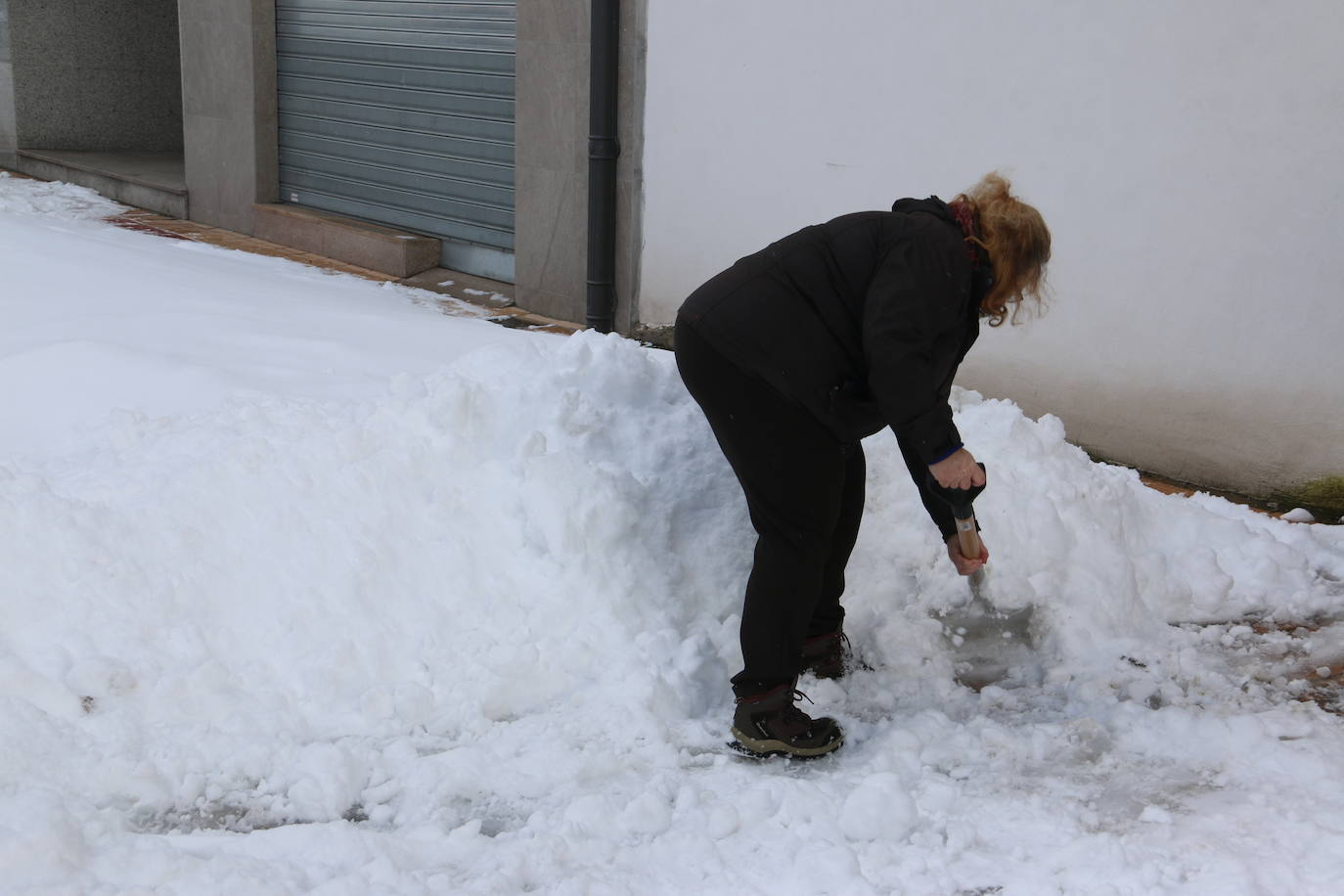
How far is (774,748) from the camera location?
2861 mm

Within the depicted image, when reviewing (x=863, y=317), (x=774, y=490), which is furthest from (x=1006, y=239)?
(x=774, y=490)

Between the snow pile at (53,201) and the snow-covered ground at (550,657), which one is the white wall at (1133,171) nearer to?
the snow-covered ground at (550,657)

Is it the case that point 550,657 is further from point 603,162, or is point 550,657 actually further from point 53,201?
point 53,201

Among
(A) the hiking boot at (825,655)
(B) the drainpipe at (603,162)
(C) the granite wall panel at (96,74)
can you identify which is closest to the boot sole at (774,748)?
(A) the hiking boot at (825,655)

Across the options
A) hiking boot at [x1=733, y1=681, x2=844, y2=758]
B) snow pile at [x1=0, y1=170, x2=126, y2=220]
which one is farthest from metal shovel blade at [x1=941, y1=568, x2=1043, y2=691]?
snow pile at [x1=0, y1=170, x2=126, y2=220]

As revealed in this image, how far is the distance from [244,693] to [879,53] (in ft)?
13.3

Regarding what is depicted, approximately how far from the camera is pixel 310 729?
A: 283cm

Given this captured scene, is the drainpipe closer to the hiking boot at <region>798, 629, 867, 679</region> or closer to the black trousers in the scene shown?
the hiking boot at <region>798, 629, 867, 679</region>

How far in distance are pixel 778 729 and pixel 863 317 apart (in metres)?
0.95

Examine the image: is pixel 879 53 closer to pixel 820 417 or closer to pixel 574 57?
pixel 574 57

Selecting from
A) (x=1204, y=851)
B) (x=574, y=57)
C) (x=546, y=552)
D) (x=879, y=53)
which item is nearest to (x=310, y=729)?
(x=546, y=552)

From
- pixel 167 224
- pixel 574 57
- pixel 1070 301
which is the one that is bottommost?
pixel 167 224

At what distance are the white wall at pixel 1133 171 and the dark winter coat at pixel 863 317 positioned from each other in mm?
2470

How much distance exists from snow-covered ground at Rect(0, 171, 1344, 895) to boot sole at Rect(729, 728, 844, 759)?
3 cm
